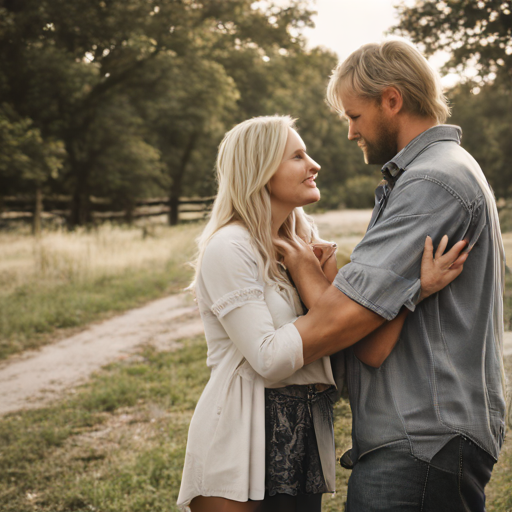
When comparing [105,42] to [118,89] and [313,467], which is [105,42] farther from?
[313,467]

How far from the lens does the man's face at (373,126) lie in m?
2.02

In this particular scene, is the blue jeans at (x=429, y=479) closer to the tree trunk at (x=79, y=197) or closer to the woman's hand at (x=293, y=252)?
the woman's hand at (x=293, y=252)

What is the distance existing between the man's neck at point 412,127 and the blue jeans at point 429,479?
1.09 m

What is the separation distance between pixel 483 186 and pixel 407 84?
494 millimetres

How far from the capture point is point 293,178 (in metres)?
2.25

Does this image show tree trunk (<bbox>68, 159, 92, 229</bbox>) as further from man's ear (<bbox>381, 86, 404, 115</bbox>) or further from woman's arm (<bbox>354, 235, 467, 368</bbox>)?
woman's arm (<bbox>354, 235, 467, 368</bbox>)

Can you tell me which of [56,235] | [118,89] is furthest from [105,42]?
[56,235]

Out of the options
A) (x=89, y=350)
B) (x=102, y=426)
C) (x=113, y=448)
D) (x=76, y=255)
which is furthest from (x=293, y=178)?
(x=76, y=255)

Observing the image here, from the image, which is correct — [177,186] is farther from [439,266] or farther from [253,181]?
[439,266]

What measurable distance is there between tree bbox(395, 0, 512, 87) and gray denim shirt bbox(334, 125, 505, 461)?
418cm

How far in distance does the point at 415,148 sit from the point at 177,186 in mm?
21835

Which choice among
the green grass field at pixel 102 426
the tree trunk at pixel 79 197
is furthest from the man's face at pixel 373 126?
the tree trunk at pixel 79 197

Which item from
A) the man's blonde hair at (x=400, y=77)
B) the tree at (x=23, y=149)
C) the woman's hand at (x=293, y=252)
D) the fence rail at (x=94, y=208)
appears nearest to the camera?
the man's blonde hair at (x=400, y=77)

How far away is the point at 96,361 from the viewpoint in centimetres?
695
